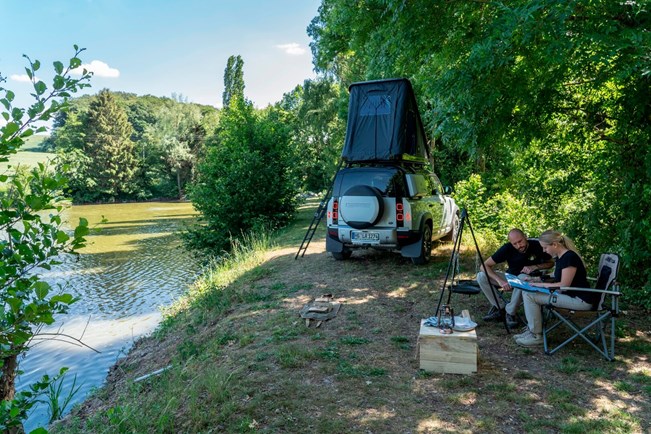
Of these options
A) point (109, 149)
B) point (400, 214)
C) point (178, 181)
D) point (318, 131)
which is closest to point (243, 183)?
point (400, 214)

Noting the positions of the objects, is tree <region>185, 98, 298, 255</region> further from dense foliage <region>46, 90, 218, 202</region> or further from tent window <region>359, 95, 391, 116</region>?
dense foliage <region>46, 90, 218, 202</region>

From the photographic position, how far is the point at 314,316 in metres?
6.17

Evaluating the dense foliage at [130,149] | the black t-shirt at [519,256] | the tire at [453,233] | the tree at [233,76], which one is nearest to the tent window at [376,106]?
the tire at [453,233]

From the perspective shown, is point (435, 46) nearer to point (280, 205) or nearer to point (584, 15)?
point (584, 15)

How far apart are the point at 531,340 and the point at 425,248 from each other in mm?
4026

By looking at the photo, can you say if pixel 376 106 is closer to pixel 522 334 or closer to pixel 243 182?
pixel 522 334

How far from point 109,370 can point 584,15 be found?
891 centimetres

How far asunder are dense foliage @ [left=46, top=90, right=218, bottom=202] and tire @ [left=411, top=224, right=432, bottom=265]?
48.9m

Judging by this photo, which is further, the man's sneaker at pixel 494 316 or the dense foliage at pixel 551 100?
the man's sneaker at pixel 494 316

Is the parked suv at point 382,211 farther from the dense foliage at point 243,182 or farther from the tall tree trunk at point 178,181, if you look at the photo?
the tall tree trunk at point 178,181

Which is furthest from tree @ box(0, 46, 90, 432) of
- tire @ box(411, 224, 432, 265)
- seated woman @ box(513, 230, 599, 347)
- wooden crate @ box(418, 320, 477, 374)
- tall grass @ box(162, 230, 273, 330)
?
tire @ box(411, 224, 432, 265)

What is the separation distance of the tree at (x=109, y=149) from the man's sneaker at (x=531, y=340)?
58.7 m

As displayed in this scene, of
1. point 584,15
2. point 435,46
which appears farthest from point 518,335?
point 435,46

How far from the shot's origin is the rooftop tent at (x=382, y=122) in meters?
9.55
